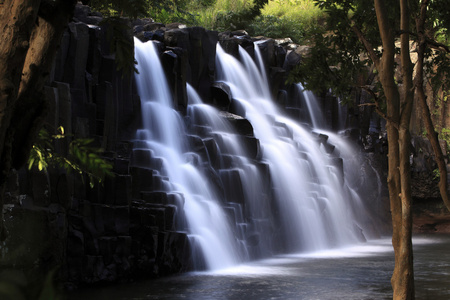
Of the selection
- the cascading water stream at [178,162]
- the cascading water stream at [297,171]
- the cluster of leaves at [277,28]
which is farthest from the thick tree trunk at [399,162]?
the cluster of leaves at [277,28]

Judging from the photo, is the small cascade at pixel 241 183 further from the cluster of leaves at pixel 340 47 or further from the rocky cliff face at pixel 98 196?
the cluster of leaves at pixel 340 47

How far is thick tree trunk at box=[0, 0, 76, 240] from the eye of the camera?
2.86 m

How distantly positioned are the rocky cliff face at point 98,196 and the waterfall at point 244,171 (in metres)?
0.46

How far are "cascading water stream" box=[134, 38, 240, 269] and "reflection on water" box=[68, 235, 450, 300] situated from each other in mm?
857

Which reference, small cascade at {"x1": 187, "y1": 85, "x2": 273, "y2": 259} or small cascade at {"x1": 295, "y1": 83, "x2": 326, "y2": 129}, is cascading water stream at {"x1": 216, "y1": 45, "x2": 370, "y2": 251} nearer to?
small cascade at {"x1": 187, "y1": 85, "x2": 273, "y2": 259}

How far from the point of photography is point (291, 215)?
20.3 metres

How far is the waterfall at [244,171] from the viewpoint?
16.3 metres

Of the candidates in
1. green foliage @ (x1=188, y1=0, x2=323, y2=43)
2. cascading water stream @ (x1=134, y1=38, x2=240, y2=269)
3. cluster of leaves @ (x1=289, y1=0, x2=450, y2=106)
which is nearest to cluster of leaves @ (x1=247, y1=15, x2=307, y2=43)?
green foliage @ (x1=188, y1=0, x2=323, y2=43)

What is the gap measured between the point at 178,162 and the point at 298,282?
5865mm

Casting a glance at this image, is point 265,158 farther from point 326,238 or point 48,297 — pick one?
point 48,297

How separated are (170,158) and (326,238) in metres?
7.35

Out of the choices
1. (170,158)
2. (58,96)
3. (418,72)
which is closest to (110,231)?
(58,96)

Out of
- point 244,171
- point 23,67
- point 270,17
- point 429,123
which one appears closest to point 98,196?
point 244,171

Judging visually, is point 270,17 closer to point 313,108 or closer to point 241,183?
point 313,108
